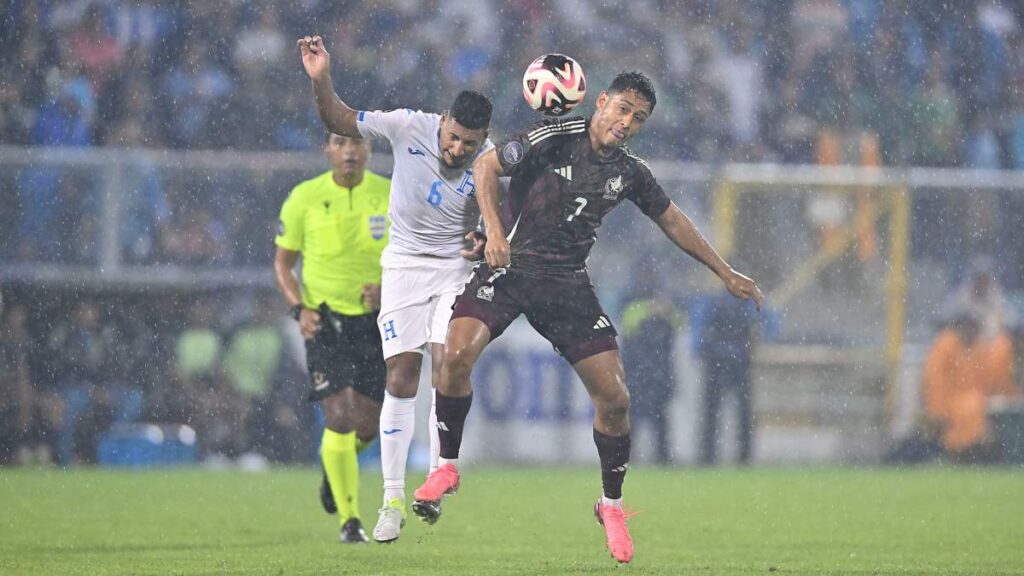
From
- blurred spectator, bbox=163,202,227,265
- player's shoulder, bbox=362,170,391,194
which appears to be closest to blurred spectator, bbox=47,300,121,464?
blurred spectator, bbox=163,202,227,265

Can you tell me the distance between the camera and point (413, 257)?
30.9 feet

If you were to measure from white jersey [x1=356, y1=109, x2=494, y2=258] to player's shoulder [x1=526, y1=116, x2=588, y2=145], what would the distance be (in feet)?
2.09

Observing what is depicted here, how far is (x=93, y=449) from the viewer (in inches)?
593

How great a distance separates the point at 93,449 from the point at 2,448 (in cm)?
78

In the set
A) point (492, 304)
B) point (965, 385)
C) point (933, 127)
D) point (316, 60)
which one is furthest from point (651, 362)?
point (316, 60)

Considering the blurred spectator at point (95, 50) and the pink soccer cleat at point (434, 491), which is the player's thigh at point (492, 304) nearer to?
the pink soccer cleat at point (434, 491)

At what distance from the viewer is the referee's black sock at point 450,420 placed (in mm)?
8594

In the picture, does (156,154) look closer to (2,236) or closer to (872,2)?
(2,236)

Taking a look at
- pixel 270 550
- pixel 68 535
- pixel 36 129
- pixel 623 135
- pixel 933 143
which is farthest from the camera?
pixel 933 143

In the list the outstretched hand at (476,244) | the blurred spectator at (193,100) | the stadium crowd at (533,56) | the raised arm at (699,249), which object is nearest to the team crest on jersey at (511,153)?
the outstretched hand at (476,244)

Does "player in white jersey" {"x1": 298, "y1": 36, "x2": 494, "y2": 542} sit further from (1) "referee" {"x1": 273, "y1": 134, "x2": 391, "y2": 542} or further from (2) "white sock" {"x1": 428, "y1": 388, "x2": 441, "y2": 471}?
(1) "referee" {"x1": 273, "y1": 134, "x2": 391, "y2": 542}

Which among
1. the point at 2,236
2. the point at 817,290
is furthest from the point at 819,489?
the point at 2,236

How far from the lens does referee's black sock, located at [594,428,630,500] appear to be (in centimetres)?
862

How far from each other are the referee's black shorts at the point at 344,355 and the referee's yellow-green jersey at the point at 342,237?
→ 87mm
